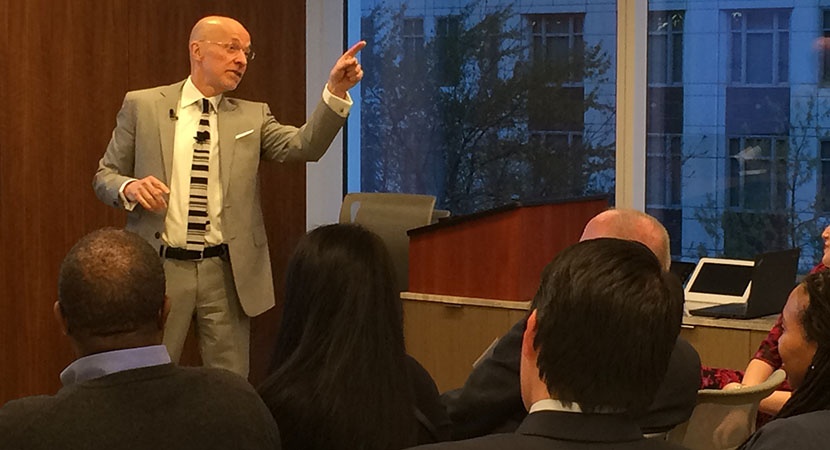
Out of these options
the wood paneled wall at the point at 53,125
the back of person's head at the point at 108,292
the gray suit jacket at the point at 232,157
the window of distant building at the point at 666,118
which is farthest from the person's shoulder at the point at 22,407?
the window of distant building at the point at 666,118

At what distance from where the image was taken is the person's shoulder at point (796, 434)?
70.8 inches

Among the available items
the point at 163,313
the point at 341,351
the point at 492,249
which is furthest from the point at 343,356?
the point at 492,249

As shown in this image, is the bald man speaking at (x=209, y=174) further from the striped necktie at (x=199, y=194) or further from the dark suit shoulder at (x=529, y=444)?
the dark suit shoulder at (x=529, y=444)

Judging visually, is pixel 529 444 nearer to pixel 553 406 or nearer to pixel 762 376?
pixel 553 406

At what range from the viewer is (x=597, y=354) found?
1.53 meters

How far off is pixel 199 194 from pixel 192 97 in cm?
37

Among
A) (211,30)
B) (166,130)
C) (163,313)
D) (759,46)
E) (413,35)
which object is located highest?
(413,35)

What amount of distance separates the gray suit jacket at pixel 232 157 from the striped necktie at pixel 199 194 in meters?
0.06

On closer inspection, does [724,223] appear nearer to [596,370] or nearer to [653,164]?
[653,164]

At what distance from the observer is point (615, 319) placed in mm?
1536

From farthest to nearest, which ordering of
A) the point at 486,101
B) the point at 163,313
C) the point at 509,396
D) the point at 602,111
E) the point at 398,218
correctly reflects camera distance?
the point at 486,101 → the point at 602,111 → the point at 398,218 → the point at 509,396 → the point at 163,313

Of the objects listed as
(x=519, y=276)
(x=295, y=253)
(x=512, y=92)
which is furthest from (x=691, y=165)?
(x=295, y=253)

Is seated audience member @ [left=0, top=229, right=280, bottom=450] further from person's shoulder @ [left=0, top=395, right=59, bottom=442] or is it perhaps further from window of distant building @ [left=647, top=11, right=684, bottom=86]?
window of distant building @ [left=647, top=11, right=684, bottom=86]

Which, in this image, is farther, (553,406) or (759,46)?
(759,46)
